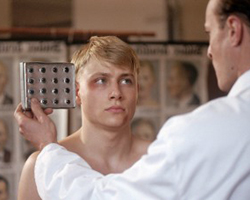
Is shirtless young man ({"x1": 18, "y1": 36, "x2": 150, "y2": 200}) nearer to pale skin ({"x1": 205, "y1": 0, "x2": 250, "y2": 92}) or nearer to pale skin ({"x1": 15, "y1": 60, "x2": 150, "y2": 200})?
pale skin ({"x1": 15, "y1": 60, "x2": 150, "y2": 200})

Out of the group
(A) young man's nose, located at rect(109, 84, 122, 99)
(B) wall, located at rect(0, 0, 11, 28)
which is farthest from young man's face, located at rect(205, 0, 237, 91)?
(B) wall, located at rect(0, 0, 11, 28)

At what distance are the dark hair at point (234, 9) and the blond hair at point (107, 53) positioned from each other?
0.70 meters

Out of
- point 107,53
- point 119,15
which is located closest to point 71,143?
point 107,53

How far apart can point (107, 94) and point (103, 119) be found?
84 millimetres

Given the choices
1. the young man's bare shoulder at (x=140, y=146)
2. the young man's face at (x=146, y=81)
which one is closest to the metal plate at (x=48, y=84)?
the young man's bare shoulder at (x=140, y=146)

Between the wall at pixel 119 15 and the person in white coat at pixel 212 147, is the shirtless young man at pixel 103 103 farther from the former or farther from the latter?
the wall at pixel 119 15

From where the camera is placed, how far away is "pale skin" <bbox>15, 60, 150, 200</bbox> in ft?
6.64

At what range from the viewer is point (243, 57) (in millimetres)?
1372

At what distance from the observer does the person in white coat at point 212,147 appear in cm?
129

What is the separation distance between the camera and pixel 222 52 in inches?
54.6

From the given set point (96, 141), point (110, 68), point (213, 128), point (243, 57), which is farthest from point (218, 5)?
point (96, 141)

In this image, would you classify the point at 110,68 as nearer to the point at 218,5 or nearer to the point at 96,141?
the point at 96,141

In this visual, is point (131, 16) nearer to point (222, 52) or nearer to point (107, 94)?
point (107, 94)

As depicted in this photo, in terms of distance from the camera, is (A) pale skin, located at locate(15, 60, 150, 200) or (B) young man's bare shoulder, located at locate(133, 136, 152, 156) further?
(B) young man's bare shoulder, located at locate(133, 136, 152, 156)
